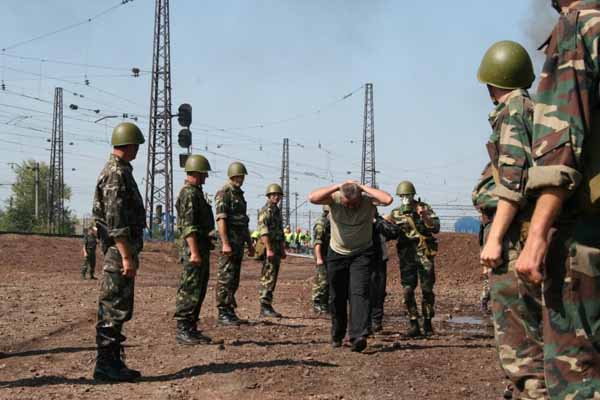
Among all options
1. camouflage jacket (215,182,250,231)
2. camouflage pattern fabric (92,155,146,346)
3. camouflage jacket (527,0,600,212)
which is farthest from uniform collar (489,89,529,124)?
camouflage jacket (215,182,250,231)

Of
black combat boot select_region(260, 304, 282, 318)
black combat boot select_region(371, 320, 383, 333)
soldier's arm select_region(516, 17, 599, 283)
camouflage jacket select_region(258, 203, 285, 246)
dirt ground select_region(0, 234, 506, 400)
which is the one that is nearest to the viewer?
soldier's arm select_region(516, 17, 599, 283)

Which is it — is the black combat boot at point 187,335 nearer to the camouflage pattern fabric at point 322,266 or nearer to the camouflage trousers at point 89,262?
the camouflage pattern fabric at point 322,266

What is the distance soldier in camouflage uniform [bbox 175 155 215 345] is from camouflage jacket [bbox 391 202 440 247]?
9.15 feet

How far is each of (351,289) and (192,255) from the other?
1.87 m

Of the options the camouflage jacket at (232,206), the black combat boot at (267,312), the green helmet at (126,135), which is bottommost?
the black combat boot at (267,312)

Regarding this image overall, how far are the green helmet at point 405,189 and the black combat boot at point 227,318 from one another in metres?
3.00

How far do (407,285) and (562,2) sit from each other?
759 cm

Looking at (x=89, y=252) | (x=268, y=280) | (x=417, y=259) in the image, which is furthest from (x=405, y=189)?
(x=89, y=252)

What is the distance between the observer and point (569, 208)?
3.45 meters

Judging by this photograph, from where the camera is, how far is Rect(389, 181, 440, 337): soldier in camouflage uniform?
11062 millimetres

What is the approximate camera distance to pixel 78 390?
22.8ft

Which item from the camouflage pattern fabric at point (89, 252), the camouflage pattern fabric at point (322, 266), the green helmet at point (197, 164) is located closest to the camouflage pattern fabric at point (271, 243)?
the camouflage pattern fabric at point (322, 266)

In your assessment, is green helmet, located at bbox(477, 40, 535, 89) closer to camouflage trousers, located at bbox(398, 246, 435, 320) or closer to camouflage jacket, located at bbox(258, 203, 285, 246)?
camouflage trousers, located at bbox(398, 246, 435, 320)

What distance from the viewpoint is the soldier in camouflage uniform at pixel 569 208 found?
3.35 meters
